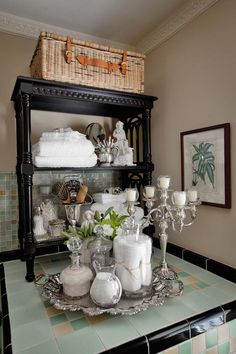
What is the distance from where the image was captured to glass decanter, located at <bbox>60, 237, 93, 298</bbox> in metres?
0.87

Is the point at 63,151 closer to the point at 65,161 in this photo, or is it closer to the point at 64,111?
the point at 65,161

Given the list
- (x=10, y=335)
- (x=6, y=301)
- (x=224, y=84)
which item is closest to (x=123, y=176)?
(x=224, y=84)

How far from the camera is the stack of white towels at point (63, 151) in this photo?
3.73 feet

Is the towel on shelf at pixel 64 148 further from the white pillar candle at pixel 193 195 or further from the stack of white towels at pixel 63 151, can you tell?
the white pillar candle at pixel 193 195

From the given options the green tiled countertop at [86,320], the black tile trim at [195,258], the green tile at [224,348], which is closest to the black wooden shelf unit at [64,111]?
the green tiled countertop at [86,320]

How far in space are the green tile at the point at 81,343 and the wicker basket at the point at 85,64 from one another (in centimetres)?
102

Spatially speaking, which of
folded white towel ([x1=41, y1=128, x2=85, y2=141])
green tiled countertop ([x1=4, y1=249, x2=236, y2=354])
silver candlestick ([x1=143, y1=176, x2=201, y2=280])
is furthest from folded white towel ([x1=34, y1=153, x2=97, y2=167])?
green tiled countertop ([x1=4, y1=249, x2=236, y2=354])

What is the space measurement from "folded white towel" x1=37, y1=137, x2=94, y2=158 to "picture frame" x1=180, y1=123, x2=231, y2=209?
517 mm

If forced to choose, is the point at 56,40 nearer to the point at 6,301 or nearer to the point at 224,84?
the point at 224,84

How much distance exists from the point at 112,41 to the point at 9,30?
2.08ft

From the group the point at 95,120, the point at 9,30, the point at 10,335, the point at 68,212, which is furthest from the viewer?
the point at 95,120

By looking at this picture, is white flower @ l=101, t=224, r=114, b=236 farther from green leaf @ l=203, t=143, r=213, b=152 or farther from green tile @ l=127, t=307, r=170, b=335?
green leaf @ l=203, t=143, r=213, b=152

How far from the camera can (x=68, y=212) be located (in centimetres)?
124

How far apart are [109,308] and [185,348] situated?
0.90ft
